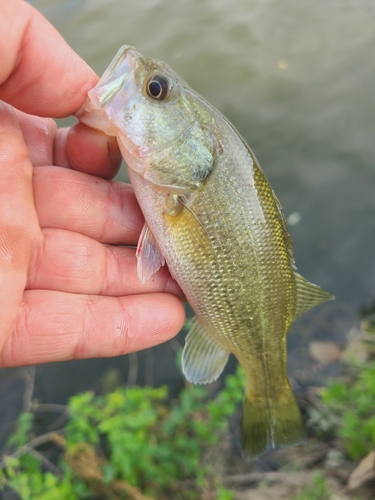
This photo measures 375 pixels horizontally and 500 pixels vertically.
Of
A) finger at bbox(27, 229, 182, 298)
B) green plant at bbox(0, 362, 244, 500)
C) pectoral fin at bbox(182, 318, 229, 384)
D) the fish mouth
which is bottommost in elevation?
green plant at bbox(0, 362, 244, 500)

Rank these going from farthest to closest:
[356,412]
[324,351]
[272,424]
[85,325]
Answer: [324,351] < [356,412] < [272,424] < [85,325]

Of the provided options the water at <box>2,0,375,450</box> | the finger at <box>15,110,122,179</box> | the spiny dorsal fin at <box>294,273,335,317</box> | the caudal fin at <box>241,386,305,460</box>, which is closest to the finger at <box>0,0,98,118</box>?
the finger at <box>15,110,122,179</box>

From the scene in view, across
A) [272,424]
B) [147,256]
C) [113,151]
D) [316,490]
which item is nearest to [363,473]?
[316,490]

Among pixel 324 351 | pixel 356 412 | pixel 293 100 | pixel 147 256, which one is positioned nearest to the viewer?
pixel 147 256

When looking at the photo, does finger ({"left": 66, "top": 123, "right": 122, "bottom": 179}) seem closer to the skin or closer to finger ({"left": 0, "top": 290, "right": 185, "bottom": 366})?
the skin

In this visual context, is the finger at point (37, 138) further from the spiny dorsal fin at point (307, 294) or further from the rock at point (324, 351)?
the rock at point (324, 351)

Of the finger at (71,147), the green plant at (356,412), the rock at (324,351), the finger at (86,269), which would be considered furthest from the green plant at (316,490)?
the finger at (71,147)

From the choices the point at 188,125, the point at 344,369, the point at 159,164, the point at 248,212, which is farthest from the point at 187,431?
the point at 188,125

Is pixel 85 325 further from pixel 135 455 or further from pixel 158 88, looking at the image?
pixel 158 88
